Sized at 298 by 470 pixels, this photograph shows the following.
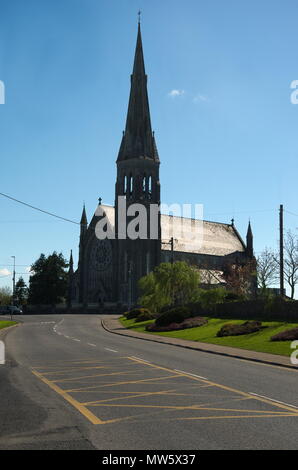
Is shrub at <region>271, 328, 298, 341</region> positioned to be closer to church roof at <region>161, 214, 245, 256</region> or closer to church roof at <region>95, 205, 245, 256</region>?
church roof at <region>95, 205, 245, 256</region>

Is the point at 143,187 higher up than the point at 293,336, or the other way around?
the point at 143,187

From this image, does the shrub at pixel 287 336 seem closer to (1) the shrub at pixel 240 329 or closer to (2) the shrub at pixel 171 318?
(1) the shrub at pixel 240 329

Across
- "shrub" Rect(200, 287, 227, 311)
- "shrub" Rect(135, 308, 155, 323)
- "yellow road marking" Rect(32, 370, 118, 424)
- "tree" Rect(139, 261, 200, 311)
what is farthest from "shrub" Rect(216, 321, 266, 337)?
"shrub" Rect(135, 308, 155, 323)

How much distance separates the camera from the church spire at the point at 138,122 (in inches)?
4082

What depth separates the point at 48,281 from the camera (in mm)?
104562

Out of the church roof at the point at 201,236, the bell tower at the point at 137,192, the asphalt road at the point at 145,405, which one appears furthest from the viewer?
the church roof at the point at 201,236

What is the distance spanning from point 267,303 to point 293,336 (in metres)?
13.5

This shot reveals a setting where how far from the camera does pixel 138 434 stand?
848 centimetres

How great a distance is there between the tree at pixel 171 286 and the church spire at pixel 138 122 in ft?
172

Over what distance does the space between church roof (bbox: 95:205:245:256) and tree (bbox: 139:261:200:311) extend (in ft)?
164

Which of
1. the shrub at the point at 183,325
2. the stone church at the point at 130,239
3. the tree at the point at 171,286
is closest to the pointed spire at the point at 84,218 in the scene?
the stone church at the point at 130,239

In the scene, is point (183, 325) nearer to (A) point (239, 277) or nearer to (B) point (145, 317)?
(B) point (145, 317)

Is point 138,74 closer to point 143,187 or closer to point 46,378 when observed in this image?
point 143,187
